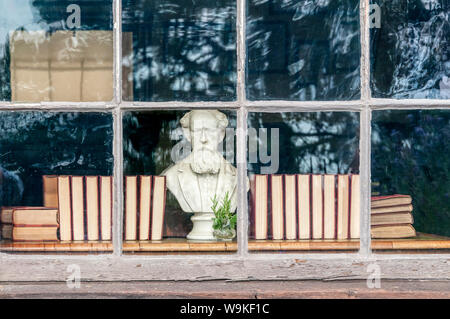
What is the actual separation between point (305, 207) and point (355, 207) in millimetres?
228

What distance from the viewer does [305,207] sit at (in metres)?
3.46

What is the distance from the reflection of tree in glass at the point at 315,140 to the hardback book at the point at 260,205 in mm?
58

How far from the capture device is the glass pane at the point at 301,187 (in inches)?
135

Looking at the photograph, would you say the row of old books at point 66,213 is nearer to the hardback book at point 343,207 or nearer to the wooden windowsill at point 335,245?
the wooden windowsill at point 335,245

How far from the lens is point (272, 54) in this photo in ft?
11.3

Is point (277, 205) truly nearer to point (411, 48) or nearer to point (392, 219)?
point (392, 219)

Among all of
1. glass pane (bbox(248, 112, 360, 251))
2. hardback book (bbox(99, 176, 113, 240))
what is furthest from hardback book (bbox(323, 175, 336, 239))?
hardback book (bbox(99, 176, 113, 240))

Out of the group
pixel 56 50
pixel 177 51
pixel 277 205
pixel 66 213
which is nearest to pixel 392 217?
pixel 277 205

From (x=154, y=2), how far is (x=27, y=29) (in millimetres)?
593

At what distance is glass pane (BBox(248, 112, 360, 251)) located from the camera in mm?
3432

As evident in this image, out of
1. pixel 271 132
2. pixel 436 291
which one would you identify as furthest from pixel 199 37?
pixel 436 291

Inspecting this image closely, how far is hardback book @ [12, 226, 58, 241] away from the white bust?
58 centimetres

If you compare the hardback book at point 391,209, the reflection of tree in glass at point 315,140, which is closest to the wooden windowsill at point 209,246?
the hardback book at point 391,209

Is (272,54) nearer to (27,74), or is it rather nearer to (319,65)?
(319,65)
